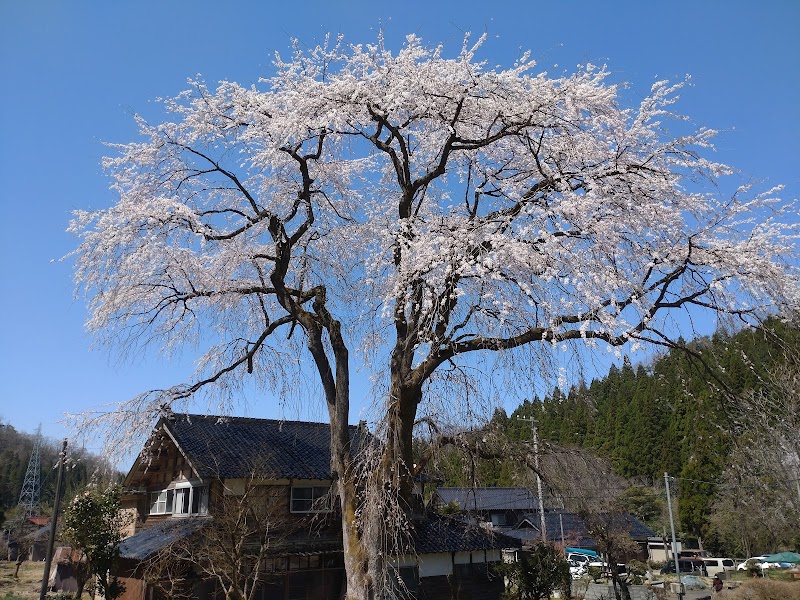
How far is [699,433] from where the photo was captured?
119 ft

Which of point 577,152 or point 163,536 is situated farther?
point 163,536

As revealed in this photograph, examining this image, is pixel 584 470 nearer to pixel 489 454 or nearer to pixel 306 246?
pixel 489 454

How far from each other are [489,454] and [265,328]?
150 inches

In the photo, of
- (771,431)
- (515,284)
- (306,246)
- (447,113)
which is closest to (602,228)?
(515,284)

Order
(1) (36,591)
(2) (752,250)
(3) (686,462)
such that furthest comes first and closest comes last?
(3) (686,462), (1) (36,591), (2) (752,250)

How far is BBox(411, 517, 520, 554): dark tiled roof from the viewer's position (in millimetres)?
15508

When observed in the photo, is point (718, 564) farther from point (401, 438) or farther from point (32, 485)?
point (32, 485)

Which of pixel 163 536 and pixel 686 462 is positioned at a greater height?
pixel 686 462

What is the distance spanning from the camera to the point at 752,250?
19.6 ft

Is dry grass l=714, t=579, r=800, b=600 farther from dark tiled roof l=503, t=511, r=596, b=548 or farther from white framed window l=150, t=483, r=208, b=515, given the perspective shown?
dark tiled roof l=503, t=511, r=596, b=548

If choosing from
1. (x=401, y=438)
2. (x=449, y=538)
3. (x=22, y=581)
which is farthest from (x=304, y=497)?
(x=22, y=581)

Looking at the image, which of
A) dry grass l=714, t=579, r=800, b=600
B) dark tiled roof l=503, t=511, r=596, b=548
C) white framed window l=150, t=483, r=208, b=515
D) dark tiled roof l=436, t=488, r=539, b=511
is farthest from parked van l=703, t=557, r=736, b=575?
white framed window l=150, t=483, r=208, b=515

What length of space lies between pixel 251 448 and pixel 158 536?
9.93 feet

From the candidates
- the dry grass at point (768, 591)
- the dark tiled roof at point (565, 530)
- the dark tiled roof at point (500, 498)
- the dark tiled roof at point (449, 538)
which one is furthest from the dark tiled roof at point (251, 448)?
the dark tiled roof at point (500, 498)
